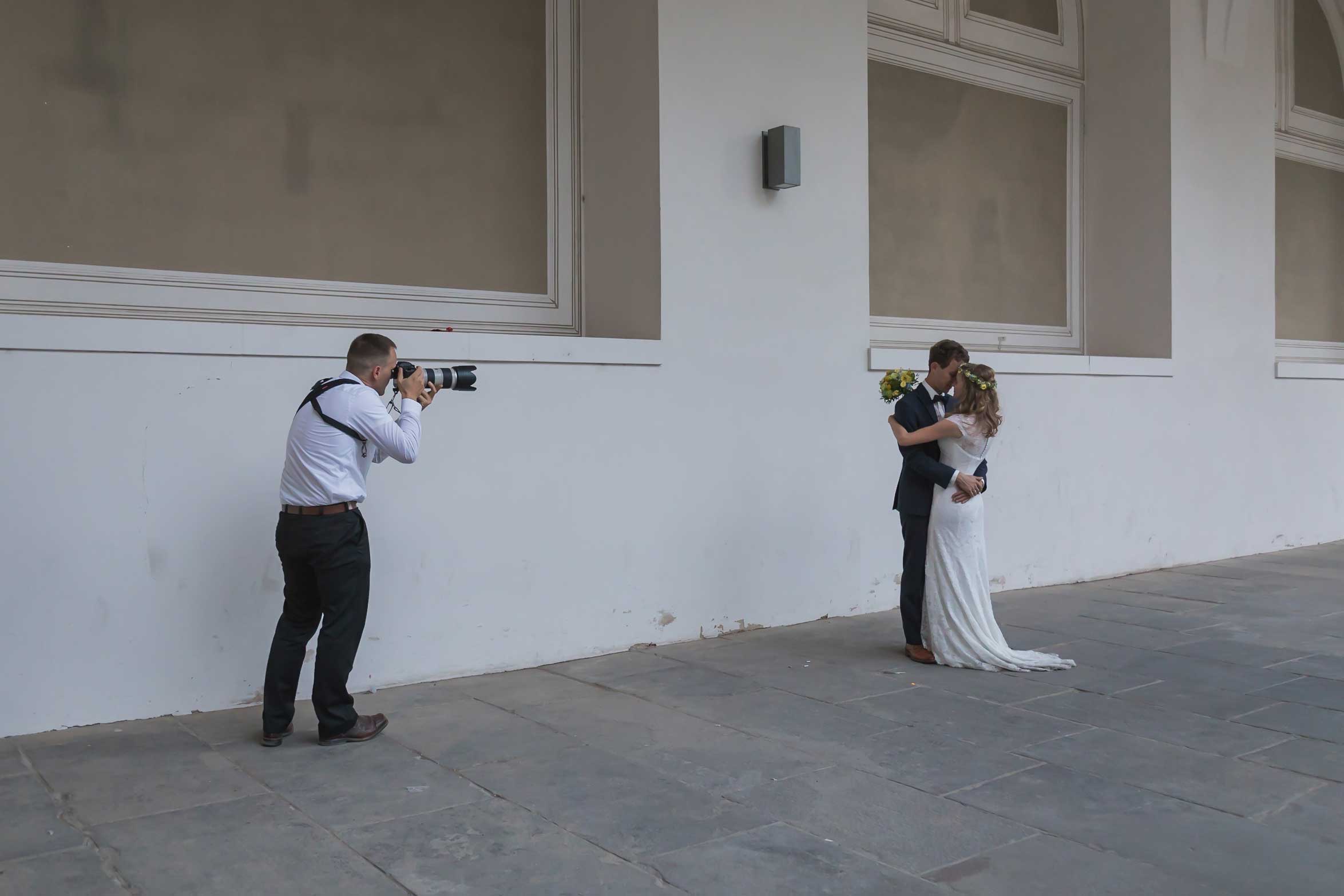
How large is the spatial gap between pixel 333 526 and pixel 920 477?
3.28 meters

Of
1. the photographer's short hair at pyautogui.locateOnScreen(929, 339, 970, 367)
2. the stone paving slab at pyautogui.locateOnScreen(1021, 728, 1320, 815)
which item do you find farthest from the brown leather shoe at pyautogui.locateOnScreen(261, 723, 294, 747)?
the photographer's short hair at pyautogui.locateOnScreen(929, 339, 970, 367)

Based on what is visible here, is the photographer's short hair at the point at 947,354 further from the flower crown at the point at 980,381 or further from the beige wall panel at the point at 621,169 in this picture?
the beige wall panel at the point at 621,169

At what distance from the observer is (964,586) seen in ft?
20.6

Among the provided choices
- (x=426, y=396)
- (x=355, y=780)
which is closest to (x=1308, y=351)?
(x=426, y=396)

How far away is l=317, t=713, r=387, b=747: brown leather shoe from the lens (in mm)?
Answer: 4895

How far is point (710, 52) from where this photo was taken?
7.15m

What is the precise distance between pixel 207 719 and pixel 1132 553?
742 cm

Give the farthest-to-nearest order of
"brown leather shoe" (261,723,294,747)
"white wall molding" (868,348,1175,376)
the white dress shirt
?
"white wall molding" (868,348,1175,376)
"brown leather shoe" (261,723,294,747)
the white dress shirt

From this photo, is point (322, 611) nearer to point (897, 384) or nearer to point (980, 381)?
point (897, 384)

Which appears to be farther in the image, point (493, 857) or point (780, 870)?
point (493, 857)

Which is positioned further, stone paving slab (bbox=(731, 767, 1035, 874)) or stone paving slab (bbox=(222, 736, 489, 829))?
stone paving slab (bbox=(222, 736, 489, 829))

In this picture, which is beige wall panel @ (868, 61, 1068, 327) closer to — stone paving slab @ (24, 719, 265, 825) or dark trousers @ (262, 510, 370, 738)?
dark trousers @ (262, 510, 370, 738)

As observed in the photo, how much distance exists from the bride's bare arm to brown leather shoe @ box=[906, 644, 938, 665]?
3.80ft

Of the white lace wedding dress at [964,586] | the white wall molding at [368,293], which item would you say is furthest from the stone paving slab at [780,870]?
the white wall molding at [368,293]
